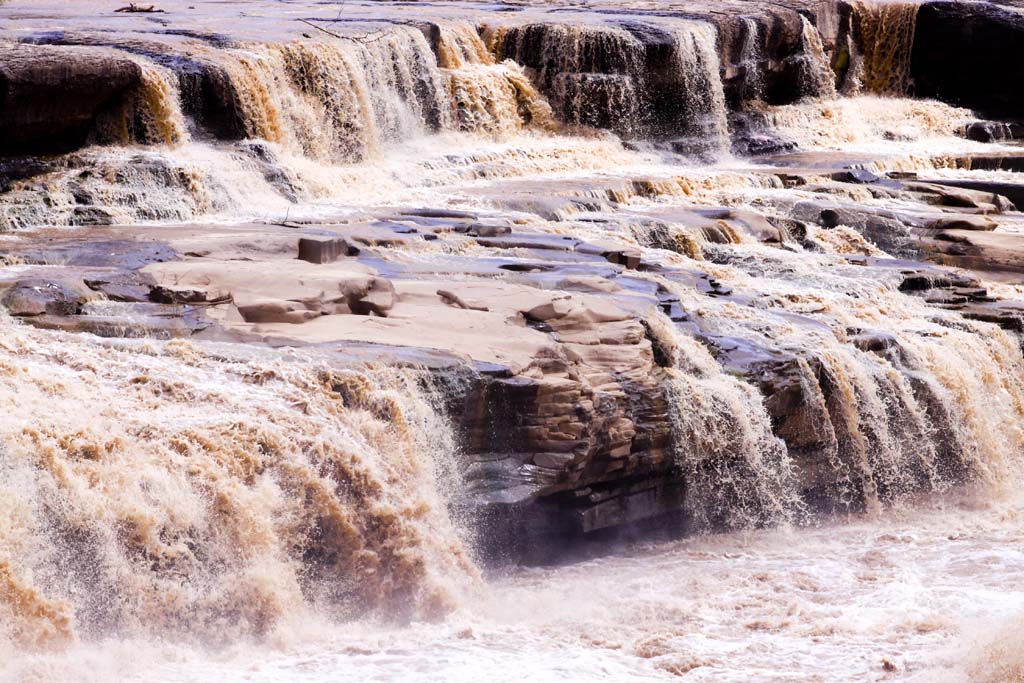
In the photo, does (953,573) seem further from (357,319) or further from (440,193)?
(440,193)

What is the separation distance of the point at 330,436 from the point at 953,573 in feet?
12.8

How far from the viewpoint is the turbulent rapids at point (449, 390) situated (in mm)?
6922

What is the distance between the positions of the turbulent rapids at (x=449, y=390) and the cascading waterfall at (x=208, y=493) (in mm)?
18

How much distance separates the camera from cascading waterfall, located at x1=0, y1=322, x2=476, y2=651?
6.57 meters

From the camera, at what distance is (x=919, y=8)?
2347cm

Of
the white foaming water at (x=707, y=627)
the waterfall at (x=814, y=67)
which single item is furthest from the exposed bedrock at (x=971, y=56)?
the white foaming water at (x=707, y=627)

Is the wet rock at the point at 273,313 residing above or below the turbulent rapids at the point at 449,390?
above

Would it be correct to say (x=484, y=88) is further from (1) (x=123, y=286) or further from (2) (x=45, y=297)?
(2) (x=45, y=297)

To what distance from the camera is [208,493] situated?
707cm

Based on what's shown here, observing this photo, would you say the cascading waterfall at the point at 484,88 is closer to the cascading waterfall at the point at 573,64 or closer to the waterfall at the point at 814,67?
the cascading waterfall at the point at 573,64

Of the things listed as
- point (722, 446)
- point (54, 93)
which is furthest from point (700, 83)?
point (722, 446)

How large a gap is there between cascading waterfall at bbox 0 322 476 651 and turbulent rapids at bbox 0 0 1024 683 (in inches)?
0.7

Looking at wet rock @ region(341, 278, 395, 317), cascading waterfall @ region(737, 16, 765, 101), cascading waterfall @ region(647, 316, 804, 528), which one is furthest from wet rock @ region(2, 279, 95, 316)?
cascading waterfall @ region(737, 16, 765, 101)

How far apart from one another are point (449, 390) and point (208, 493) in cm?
172
